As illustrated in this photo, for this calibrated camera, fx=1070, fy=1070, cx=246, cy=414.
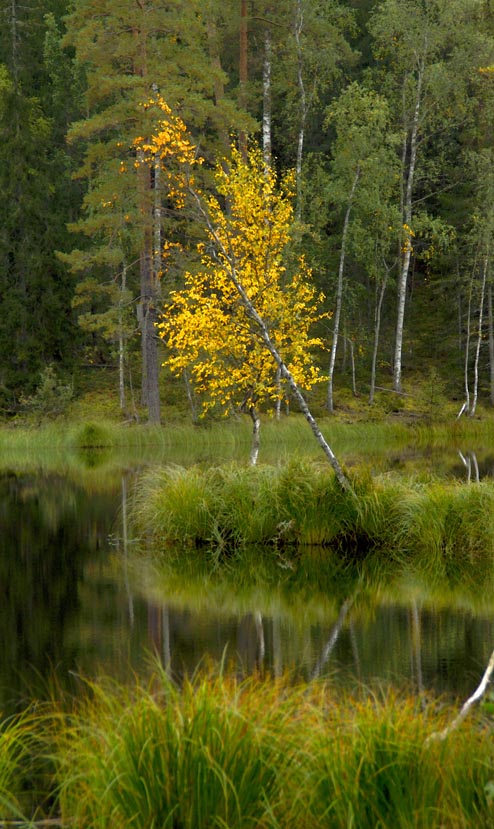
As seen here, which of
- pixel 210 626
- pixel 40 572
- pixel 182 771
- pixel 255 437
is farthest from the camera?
pixel 255 437

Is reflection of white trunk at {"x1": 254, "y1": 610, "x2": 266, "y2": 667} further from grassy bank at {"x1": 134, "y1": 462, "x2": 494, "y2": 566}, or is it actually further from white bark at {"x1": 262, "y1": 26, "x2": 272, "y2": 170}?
white bark at {"x1": 262, "y1": 26, "x2": 272, "y2": 170}

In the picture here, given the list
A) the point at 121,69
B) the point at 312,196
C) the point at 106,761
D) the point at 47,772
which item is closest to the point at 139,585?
the point at 47,772

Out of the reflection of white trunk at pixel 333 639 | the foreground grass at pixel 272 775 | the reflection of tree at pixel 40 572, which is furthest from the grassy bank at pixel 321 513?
the foreground grass at pixel 272 775

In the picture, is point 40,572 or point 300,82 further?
point 300,82

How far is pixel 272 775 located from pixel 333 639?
4882 millimetres

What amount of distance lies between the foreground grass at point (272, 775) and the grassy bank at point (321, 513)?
9.33 m

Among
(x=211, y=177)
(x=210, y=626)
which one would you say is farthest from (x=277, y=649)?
(x=211, y=177)

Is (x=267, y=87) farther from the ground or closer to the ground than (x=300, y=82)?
closer to the ground

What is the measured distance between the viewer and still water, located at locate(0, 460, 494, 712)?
884 cm

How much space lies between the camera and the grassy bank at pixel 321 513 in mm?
14922

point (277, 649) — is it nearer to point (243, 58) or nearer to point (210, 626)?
point (210, 626)

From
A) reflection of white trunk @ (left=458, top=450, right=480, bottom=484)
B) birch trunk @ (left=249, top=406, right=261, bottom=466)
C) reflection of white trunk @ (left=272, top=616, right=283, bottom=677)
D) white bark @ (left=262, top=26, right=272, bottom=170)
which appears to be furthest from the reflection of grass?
white bark @ (left=262, top=26, right=272, bottom=170)

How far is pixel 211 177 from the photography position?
3425 cm

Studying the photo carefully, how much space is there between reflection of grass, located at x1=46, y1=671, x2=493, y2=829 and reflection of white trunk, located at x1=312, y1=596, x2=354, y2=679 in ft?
10.2
